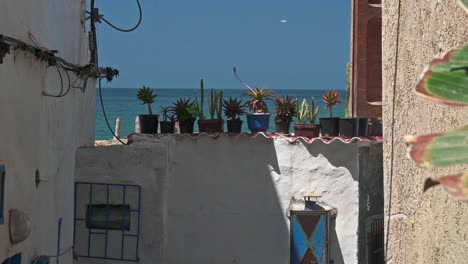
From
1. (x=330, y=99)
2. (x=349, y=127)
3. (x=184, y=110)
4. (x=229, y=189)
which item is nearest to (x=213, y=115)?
(x=184, y=110)

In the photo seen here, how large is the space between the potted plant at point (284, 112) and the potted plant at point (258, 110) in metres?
0.13

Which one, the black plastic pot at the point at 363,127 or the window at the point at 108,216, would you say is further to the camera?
the black plastic pot at the point at 363,127

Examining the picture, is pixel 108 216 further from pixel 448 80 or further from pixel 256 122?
pixel 448 80

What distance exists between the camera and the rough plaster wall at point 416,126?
2.92 metres

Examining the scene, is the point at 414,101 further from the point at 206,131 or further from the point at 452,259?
the point at 206,131

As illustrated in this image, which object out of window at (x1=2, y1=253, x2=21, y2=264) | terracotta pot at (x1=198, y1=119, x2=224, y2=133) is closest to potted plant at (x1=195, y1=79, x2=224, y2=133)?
terracotta pot at (x1=198, y1=119, x2=224, y2=133)

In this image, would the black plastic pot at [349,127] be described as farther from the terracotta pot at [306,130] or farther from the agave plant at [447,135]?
the agave plant at [447,135]

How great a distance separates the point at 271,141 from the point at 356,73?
1156 millimetres

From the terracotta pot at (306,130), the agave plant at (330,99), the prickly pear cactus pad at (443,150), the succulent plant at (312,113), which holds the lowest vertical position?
the prickly pear cactus pad at (443,150)

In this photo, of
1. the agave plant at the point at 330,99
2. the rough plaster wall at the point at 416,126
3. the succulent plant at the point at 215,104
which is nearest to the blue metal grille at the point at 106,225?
the succulent plant at the point at 215,104

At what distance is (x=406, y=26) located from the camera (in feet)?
11.6

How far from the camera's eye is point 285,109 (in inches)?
344

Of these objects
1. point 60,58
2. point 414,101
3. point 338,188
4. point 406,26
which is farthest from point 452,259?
point 338,188

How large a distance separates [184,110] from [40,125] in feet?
10.8
